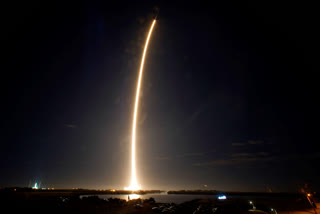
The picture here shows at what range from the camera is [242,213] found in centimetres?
1239

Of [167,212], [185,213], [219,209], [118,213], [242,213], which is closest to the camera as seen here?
[242,213]

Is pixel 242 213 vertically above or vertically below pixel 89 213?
above

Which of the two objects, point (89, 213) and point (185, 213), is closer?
point (185, 213)

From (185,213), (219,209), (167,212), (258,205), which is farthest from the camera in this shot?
(167,212)

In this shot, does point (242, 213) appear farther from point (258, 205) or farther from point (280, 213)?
point (280, 213)

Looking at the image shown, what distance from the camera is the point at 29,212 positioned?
27094mm

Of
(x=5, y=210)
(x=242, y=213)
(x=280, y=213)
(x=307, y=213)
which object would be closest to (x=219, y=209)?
(x=242, y=213)

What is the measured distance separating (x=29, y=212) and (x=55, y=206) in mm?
7819

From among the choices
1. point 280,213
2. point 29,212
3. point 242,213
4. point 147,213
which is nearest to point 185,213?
point 147,213

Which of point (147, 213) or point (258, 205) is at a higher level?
point (258, 205)

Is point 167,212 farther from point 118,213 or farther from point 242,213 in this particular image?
point 242,213

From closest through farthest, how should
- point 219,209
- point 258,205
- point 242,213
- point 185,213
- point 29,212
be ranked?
1. point 242,213
2. point 219,209
3. point 258,205
4. point 185,213
5. point 29,212

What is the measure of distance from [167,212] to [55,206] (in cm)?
2033

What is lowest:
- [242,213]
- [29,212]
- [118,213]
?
[118,213]
